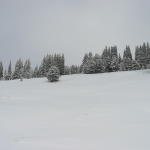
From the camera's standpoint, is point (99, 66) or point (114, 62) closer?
point (99, 66)

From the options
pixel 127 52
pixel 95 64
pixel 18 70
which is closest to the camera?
pixel 95 64

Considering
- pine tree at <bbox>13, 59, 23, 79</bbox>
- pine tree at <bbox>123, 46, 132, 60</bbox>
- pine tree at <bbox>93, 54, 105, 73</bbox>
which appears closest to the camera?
pine tree at <bbox>93, 54, 105, 73</bbox>

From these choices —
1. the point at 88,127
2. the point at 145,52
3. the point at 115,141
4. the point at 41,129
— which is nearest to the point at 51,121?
the point at 41,129

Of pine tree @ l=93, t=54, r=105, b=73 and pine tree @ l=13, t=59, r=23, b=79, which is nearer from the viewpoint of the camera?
pine tree @ l=93, t=54, r=105, b=73

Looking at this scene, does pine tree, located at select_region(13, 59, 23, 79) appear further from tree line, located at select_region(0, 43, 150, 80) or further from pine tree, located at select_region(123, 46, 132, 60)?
pine tree, located at select_region(123, 46, 132, 60)

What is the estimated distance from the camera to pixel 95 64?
67.4m

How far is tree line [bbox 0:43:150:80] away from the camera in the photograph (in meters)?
69.2

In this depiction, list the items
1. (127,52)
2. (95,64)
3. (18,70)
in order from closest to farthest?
(95,64) → (18,70) → (127,52)

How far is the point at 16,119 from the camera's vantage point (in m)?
14.3

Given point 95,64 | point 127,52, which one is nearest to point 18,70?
point 95,64

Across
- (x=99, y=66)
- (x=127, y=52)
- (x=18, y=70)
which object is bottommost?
(x=18, y=70)

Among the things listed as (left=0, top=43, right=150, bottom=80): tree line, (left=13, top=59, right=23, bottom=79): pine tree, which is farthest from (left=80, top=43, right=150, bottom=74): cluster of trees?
(left=13, top=59, right=23, bottom=79): pine tree

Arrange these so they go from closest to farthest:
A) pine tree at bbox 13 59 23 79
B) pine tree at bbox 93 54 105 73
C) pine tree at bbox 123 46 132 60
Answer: pine tree at bbox 93 54 105 73 < pine tree at bbox 13 59 23 79 < pine tree at bbox 123 46 132 60

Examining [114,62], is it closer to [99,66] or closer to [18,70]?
[99,66]
